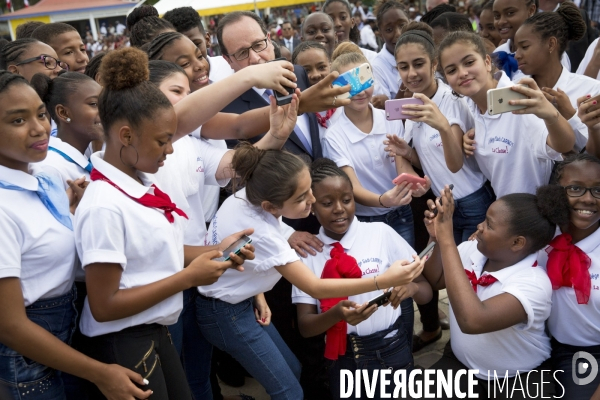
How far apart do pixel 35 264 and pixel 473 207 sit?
227 centimetres

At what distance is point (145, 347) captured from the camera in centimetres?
196

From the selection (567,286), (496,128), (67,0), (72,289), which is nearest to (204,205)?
(72,289)

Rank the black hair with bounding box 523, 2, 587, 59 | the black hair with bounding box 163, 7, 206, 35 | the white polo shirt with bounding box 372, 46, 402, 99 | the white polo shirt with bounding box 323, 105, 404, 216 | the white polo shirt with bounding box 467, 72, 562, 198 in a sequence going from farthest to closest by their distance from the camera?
the white polo shirt with bounding box 372, 46, 402, 99 < the black hair with bounding box 163, 7, 206, 35 < the white polo shirt with bounding box 323, 105, 404, 216 < the black hair with bounding box 523, 2, 587, 59 < the white polo shirt with bounding box 467, 72, 562, 198

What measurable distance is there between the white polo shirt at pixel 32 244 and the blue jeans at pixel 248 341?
712 mm

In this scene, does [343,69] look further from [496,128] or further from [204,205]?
[204,205]

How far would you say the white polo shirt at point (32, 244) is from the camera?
1745mm

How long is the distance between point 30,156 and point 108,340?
2.27 ft

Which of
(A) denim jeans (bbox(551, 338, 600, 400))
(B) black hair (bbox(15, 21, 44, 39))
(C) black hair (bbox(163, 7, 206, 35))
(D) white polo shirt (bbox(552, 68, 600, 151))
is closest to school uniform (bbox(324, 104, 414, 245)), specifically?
(D) white polo shirt (bbox(552, 68, 600, 151))

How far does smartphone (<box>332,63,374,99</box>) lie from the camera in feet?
8.23

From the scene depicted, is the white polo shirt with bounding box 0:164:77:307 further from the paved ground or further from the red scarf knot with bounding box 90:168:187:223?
the paved ground

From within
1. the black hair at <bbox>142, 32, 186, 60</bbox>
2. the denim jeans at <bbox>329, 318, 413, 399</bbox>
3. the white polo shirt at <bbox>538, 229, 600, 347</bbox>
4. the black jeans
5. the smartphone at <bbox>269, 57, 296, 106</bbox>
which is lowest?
the denim jeans at <bbox>329, 318, 413, 399</bbox>

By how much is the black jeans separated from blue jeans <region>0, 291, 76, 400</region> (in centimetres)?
13

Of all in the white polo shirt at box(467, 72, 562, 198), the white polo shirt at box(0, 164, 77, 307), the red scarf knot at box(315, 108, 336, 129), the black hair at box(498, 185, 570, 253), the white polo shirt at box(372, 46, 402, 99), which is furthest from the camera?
the white polo shirt at box(372, 46, 402, 99)

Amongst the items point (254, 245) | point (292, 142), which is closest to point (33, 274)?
point (254, 245)
